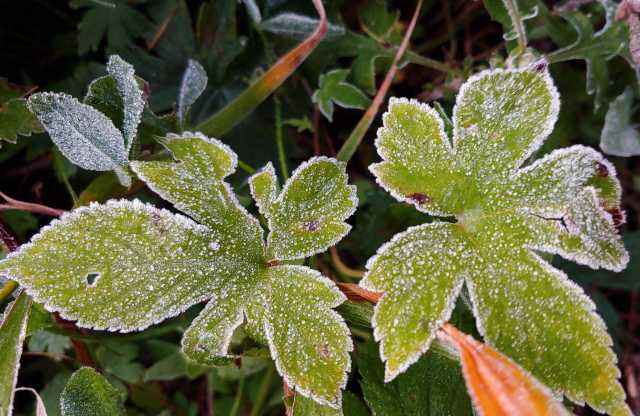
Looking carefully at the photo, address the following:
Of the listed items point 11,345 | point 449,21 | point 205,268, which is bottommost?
point 11,345

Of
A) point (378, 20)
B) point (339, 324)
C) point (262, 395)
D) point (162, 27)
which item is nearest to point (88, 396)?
point (262, 395)

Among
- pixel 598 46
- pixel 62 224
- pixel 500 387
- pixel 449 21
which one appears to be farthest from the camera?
pixel 449 21

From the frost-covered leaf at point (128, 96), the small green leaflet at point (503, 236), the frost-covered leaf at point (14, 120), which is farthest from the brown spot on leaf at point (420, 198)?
the frost-covered leaf at point (14, 120)

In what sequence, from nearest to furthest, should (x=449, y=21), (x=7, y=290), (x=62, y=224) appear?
(x=62, y=224) < (x=7, y=290) < (x=449, y=21)

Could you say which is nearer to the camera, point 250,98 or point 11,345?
point 11,345

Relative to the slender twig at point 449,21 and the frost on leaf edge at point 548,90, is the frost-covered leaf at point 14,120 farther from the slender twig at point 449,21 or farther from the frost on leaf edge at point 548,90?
the slender twig at point 449,21

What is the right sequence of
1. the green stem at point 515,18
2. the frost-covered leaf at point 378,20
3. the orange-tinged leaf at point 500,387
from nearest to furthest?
1. the orange-tinged leaf at point 500,387
2. the green stem at point 515,18
3. the frost-covered leaf at point 378,20

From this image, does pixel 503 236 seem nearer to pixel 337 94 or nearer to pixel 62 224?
pixel 337 94
